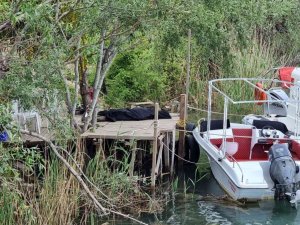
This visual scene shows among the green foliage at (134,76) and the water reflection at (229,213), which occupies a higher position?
the green foliage at (134,76)

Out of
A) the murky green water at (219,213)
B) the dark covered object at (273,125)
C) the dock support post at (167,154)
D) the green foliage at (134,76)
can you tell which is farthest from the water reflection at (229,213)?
the green foliage at (134,76)

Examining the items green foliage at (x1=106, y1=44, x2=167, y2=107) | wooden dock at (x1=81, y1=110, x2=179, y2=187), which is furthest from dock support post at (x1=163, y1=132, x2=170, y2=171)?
green foliage at (x1=106, y1=44, x2=167, y2=107)

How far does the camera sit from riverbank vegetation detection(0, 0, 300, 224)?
263 inches

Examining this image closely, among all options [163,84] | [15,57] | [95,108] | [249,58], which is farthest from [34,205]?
[249,58]

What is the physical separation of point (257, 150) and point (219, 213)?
8.26 feet

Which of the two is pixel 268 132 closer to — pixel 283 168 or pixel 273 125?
pixel 273 125

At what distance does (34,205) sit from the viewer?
8.23 metres

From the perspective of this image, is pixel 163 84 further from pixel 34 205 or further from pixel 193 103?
pixel 34 205

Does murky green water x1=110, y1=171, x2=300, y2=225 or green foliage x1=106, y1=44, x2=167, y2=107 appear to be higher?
green foliage x1=106, y1=44, x2=167, y2=107

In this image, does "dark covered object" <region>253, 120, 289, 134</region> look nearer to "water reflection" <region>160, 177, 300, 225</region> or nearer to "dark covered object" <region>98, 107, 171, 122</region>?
"dark covered object" <region>98, 107, 171, 122</region>

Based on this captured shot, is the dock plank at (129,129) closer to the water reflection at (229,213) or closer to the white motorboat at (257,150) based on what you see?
the white motorboat at (257,150)

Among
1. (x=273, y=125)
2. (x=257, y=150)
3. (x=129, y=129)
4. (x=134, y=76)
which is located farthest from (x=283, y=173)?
(x=134, y=76)

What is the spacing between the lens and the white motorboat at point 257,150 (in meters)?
10.4

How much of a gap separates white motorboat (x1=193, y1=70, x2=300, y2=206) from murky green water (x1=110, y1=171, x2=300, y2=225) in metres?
0.24
